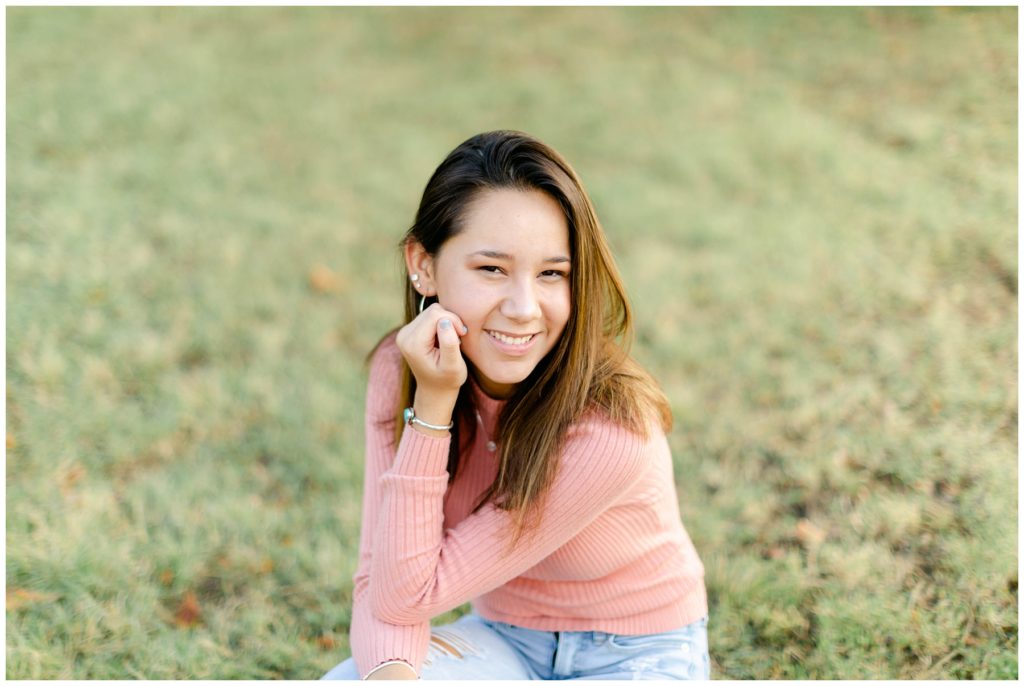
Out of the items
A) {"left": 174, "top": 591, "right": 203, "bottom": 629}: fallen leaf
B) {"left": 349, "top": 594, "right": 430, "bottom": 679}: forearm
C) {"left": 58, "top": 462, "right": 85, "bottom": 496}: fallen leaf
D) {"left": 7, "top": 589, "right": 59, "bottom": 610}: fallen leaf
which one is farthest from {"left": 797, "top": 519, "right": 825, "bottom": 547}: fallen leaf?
{"left": 58, "top": 462, "right": 85, "bottom": 496}: fallen leaf

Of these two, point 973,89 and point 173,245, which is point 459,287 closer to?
point 173,245

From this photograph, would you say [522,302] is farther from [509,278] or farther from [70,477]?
[70,477]

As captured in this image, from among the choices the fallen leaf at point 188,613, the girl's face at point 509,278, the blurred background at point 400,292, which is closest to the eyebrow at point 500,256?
the girl's face at point 509,278

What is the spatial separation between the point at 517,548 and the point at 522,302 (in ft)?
1.84

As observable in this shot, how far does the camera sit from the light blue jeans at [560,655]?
229 centimetres

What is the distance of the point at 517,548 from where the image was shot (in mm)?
2102

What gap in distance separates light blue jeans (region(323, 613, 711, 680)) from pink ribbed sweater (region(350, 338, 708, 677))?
0.04 metres

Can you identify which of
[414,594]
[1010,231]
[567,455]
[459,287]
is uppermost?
[1010,231]

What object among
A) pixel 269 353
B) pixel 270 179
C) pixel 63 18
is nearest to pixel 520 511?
pixel 269 353

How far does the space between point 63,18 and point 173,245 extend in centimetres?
353

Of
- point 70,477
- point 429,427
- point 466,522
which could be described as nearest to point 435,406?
point 429,427

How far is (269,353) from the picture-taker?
455cm

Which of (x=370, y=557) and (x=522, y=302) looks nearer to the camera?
(x=522, y=302)

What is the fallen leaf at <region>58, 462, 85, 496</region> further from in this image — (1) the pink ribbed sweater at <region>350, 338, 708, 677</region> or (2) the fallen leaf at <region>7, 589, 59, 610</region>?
(1) the pink ribbed sweater at <region>350, 338, 708, 677</region>
